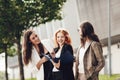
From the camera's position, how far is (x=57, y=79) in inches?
243

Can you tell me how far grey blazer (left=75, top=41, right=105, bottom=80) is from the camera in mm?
6199

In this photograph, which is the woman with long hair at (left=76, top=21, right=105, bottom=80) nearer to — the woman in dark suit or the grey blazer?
the grey blazer

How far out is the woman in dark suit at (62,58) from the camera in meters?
6.18

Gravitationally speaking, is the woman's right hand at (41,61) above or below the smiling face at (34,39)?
below

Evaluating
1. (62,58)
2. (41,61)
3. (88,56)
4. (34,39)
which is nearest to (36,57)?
(41,61)

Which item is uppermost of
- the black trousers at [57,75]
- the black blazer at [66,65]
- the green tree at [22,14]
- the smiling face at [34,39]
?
the green tree at [22,14]

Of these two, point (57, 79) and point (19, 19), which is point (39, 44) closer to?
point (57, 79)

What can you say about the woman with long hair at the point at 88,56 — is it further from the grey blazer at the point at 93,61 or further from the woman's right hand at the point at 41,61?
the woman's right hand at the point at 41,61

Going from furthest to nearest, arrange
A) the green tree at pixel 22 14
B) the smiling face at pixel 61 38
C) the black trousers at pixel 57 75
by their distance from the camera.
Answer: the green tree at pixel 22 14, the smiling face at pixel 61 38, the black trousers at pixel 57 75

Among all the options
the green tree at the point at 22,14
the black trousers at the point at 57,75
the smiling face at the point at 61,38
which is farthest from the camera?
the green tree at the point at 22,14

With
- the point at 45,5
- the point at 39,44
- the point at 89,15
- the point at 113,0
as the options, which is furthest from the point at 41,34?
the point at 39,44

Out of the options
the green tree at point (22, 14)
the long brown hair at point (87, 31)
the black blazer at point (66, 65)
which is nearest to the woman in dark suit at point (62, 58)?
the black blazer at point (66, 65)

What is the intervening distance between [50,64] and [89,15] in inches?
1700

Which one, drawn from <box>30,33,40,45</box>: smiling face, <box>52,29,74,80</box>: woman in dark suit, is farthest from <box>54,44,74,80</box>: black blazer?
<box>30,33,40,45</box>: smiling face
